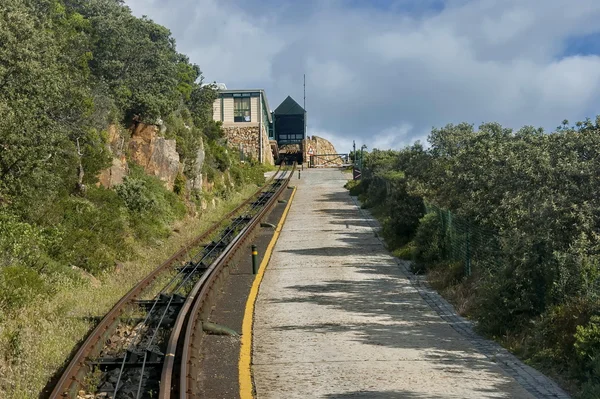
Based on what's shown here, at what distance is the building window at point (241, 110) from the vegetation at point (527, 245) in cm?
6884

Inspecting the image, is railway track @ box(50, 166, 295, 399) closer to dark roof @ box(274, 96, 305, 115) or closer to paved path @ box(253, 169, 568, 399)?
paved path @ box(253, 169, 568, 399)

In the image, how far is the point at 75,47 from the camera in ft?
86.1

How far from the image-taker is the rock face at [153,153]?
33.2 m

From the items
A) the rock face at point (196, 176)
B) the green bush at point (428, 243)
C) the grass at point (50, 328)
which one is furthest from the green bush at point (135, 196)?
the green bush at point (428, 243)

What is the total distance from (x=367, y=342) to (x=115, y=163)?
2002cm

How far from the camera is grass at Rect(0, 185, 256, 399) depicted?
939cm

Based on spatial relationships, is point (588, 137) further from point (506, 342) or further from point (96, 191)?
point (96, 191)

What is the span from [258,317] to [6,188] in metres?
7.79

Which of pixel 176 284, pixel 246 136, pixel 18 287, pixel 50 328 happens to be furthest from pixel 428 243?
pixel 246 136

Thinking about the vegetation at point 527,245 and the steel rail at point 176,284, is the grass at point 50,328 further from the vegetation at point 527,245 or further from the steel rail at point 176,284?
the vegetation at point 527,245

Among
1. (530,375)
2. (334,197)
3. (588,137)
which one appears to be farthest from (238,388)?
(334,197)

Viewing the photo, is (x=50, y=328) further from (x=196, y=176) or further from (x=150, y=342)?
(x=196, y=176)

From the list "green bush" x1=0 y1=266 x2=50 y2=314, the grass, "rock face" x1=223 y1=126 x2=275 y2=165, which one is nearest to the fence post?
the grass

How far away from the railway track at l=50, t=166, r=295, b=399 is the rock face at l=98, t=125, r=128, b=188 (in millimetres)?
8165
